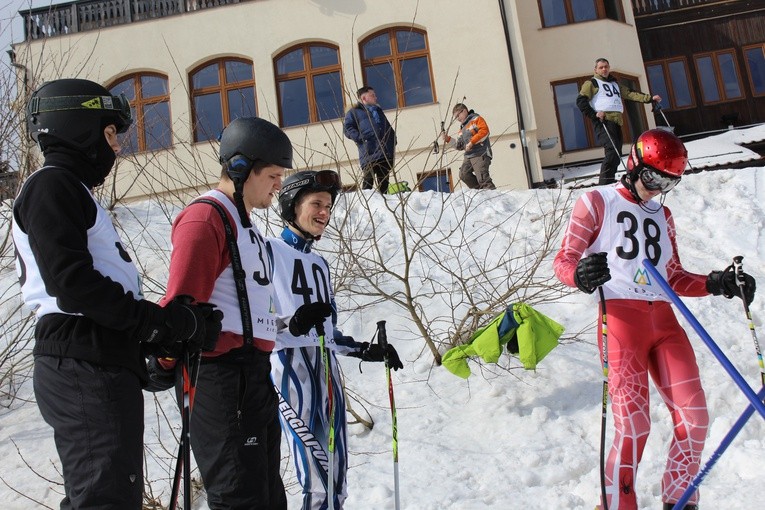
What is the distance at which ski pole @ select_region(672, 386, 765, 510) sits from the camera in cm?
337

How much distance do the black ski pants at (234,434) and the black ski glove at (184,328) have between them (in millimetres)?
235

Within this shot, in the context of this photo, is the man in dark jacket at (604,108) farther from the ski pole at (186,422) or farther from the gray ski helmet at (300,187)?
the ski pole at (186,422)

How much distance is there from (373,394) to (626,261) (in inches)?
117

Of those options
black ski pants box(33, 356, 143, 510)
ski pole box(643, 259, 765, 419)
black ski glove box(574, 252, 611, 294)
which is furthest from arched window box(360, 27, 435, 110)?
black ski pants box(33, 356, 143, 510)

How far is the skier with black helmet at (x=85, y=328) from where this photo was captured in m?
2.29

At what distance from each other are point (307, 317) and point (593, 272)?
140 cm

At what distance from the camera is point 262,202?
3.10m

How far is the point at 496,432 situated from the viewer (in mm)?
5629

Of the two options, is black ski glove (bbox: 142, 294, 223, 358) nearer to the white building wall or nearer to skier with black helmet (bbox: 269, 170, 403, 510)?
skier with black helmet (bbox: 269, 170, 403, 510)

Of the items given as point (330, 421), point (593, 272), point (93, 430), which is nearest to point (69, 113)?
point (93, 430)

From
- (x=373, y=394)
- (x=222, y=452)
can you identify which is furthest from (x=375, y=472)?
(x=222, y=452)

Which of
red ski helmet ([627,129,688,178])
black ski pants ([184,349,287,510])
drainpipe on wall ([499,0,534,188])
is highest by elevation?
drainpipe on wall ([499,0,534,188])

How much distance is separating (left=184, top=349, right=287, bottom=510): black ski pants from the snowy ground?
178 centimetres

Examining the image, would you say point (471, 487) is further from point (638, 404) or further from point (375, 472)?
point (638, 404)
